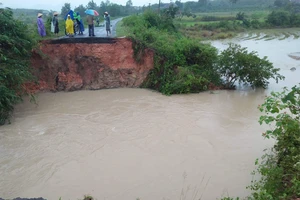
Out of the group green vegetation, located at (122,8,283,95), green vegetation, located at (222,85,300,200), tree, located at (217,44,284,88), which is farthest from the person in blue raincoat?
green vegetation, located at (222,85,300,200)

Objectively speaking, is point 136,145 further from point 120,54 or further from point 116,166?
point 120,54

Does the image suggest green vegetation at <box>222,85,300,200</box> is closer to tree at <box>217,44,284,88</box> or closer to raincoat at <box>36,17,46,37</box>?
tree at <box>217,44,284,88</box>

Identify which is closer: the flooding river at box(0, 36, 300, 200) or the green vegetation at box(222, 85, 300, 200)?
the green vegetation at box(222, 85, 300, 200)

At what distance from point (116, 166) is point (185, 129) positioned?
2859 millimetres

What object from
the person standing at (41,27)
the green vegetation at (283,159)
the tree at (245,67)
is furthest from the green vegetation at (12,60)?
the tree at (245,67)

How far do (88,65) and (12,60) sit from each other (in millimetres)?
3537

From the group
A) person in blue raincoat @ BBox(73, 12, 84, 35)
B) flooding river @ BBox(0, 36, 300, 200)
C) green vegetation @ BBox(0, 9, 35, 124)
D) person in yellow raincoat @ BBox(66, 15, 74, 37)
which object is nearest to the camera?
flooding river @ BBox(0, 36, 300, 200)

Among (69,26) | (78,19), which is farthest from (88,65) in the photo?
(78,19)

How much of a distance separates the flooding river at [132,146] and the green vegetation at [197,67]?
639 mm

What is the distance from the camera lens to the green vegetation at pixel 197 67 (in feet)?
40.9

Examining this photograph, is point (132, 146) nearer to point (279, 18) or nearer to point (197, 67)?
point (197, 67)

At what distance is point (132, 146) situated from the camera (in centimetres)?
796

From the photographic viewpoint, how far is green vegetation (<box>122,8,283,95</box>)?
40.9 ft

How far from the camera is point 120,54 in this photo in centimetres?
1304
